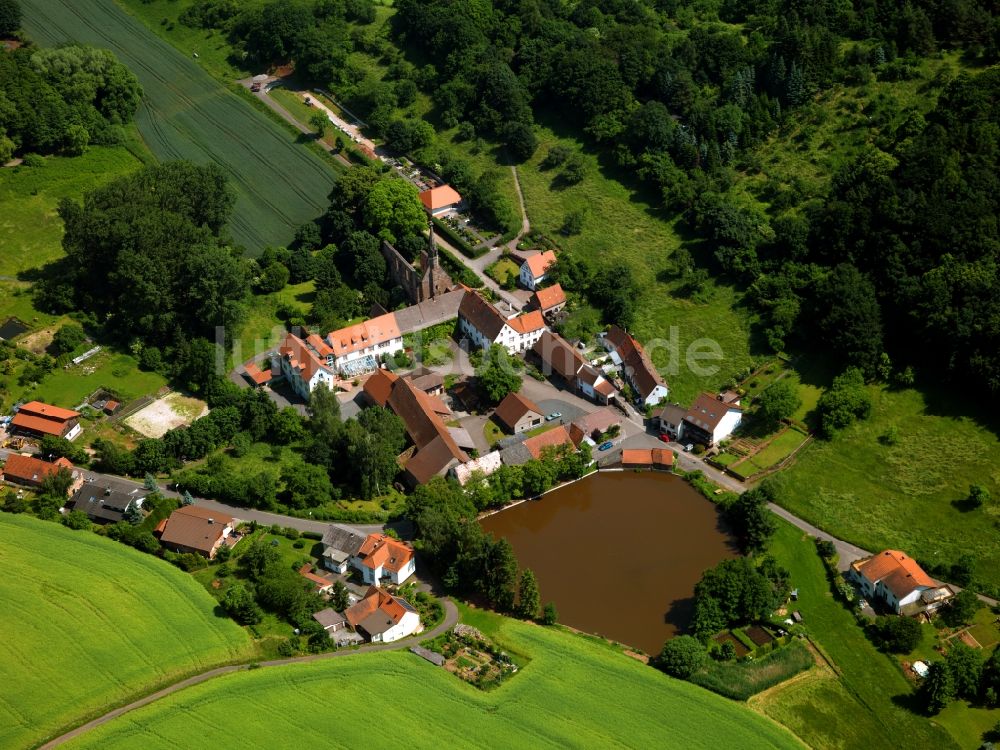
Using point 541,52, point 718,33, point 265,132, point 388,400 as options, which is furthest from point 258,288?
point 718,33

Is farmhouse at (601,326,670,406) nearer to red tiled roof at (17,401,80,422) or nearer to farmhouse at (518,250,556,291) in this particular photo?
farmhouse at (518,250,556,291)

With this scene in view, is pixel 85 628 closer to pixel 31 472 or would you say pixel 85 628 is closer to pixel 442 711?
pixel 31 472

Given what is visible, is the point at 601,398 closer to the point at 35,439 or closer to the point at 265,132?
the point at 35,439

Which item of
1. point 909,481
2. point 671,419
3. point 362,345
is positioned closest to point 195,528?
point 362,345

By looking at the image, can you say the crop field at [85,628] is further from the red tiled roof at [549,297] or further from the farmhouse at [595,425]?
the red tiled roof at [549,297]

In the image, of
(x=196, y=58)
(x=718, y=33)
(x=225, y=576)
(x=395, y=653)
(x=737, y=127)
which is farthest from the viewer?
(x=196, y=58)

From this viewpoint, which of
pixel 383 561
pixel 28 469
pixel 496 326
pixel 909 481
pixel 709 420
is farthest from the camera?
pixel 496 326

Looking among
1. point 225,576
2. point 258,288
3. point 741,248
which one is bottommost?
point 225,576
